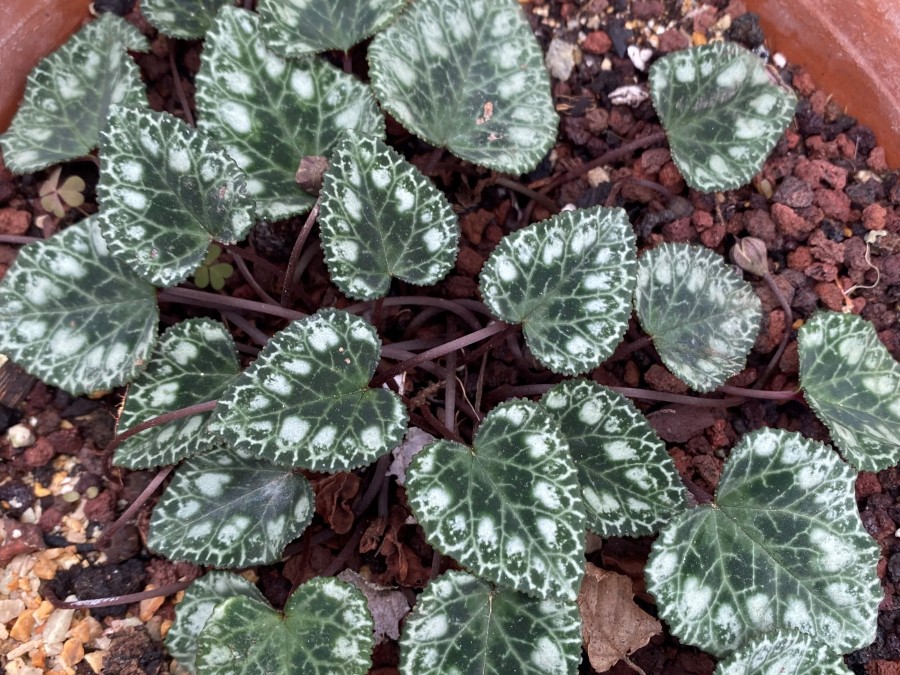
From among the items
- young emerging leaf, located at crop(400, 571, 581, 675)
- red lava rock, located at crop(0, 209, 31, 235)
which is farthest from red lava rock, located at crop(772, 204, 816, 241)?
red lava rock, located at crop(0, 209, 31, 235)

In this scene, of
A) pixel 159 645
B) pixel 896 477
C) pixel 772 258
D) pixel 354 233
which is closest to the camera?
pixel 354 233

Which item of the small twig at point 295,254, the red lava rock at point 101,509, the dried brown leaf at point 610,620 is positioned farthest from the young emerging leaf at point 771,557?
the red lava rock at point 101,509

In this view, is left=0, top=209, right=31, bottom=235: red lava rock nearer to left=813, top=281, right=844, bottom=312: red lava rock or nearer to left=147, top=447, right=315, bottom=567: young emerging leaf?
left=147, top=447, right=315, bottom=567: young emerging leaf

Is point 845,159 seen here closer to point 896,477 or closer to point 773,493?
point 896,477

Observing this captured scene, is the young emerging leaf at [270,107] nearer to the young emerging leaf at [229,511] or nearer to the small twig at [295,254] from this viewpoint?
the small twig at [295,254]

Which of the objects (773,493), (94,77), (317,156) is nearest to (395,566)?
(773,493)

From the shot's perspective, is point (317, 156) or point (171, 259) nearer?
point (171, 259)
